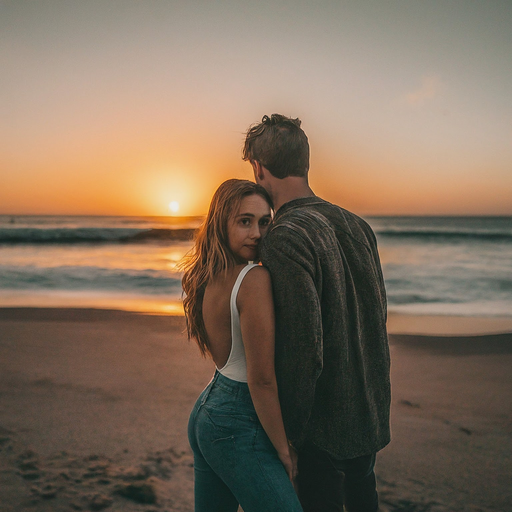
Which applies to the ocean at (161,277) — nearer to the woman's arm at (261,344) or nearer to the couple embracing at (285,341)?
→ the couple embracing at (285,341)

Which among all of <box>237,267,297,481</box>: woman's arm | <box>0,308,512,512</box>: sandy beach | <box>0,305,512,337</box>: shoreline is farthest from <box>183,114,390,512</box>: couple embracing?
<box>0,305,512,337</box>: shoreline

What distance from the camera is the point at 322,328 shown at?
1.72 meters

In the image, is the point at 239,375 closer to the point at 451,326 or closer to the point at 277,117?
the point at 277,117

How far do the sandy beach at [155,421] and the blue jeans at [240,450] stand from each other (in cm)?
171

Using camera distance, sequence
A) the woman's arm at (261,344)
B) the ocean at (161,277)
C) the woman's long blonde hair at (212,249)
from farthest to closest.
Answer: the ocean at (161,277)
the woman's long blonde hair at (212,249)
the woman's arm at (261,344)

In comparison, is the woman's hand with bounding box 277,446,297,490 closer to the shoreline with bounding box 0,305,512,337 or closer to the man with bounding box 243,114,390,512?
the man with bounding box 243,114,390,512

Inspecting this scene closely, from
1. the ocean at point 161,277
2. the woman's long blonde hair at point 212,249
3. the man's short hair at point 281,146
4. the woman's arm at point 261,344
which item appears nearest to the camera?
the woman's arm at point 261,344

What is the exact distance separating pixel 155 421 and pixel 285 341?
3161 mm

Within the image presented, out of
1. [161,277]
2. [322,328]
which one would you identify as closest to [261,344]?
[322,328]

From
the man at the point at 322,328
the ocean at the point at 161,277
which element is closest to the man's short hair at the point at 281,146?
the man at the point at 322,328

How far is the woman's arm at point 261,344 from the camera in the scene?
155cm

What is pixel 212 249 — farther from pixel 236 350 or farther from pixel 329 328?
pixel 329 328

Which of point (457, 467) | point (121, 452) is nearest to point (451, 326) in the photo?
point (457, 467)

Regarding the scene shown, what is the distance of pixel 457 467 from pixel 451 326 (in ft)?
18.9
